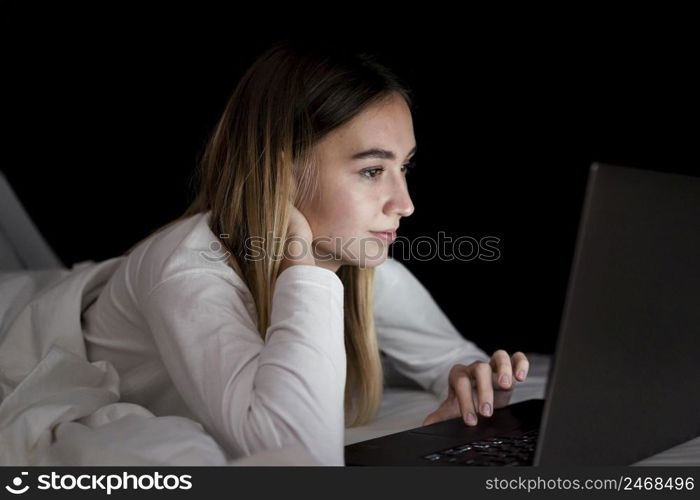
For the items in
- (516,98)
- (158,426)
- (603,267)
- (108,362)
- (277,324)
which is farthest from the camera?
(516,98)

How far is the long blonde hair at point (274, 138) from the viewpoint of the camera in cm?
141

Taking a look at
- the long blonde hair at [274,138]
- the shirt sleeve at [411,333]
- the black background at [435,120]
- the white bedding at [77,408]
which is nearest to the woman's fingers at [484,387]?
the white bedding at [77,408]

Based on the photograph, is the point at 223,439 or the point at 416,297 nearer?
the point at 223,439

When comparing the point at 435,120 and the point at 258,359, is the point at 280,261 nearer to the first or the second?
the point at 258,359

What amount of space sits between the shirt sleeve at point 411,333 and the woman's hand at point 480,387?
0.44 metres

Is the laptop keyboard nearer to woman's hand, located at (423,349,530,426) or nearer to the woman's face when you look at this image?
woman's hand, located at (423,349,530,426)

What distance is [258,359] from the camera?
1133mm

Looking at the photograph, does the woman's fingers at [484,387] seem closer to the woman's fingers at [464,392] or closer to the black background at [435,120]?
the woman's fingers at [464,392]

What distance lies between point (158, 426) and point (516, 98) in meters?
1.72

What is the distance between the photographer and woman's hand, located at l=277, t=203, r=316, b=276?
130 cm

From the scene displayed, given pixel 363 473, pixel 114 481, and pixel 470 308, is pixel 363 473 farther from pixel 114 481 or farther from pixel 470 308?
pixel 470 308

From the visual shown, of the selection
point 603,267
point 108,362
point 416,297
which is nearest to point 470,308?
point 416,297

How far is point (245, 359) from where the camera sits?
3.70 ft

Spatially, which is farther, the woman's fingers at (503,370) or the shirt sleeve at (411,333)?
the shirt sleeve at (411,333)
